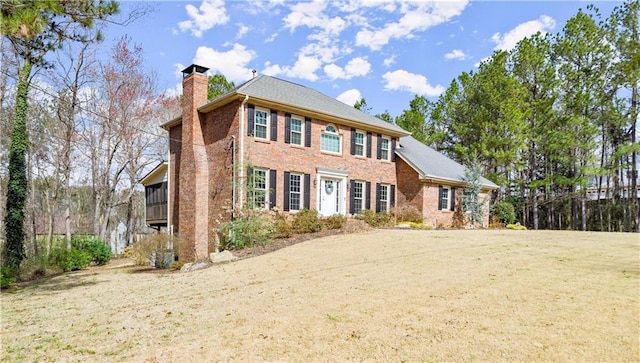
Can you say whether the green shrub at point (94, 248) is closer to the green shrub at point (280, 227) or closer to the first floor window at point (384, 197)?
the green shrub at point (280, 227)

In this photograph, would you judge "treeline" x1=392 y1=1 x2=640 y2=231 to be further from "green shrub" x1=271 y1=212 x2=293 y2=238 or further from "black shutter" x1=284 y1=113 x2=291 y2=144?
"green shrub" x1=271 y1=212 x2=293 y2=238

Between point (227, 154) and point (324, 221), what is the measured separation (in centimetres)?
488

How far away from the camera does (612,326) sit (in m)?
4.73

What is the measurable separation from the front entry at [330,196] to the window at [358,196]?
83cm

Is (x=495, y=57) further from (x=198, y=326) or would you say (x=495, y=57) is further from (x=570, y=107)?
(x=198, y=326)

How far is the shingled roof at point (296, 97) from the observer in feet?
52.9

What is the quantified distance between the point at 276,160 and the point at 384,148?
6.92 m

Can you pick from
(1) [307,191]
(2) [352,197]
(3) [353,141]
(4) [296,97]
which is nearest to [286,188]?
(1) [307,191]

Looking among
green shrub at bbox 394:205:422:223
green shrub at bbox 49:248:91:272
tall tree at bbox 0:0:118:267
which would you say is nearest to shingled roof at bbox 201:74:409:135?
green shrub at bbox 394:205:422:223

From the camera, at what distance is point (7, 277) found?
40.2 feet

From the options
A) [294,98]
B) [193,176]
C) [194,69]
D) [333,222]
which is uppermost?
[194,69]

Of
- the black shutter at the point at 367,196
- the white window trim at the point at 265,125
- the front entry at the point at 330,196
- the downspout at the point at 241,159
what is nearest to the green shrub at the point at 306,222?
the front entry at the point at 330,196

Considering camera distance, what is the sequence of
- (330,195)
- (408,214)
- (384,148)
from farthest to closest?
(384,148), (408,214), (330,195)

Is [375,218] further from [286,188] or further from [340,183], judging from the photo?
[286,188]
